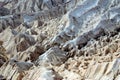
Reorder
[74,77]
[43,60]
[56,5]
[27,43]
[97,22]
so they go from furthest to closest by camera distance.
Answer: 1. [56,5]
2. [27,43]
3. [97,22]
4. [43,60]
5. [74,77]

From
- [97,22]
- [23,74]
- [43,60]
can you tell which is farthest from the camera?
[97,22]

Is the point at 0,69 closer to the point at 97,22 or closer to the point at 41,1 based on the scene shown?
the point at 97,22

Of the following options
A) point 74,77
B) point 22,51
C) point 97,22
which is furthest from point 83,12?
point 74,77

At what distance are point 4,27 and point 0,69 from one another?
39.4ft

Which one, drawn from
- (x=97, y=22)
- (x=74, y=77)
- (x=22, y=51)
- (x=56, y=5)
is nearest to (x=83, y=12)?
(x=97, y=22)

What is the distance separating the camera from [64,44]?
24.3 m

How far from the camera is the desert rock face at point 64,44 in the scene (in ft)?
58.3

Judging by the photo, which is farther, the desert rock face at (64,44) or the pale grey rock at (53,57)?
the pale grey rock at (53,57)

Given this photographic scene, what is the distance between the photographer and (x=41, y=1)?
38.2 meters

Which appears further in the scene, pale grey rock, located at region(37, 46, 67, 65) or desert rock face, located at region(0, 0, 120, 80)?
pale grey rock, located at region(37, 46, 67, 65)

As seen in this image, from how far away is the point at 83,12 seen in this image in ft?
90.8

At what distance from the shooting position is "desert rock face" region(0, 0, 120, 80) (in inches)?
699

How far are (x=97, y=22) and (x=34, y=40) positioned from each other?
4514 millimetres

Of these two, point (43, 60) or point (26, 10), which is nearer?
point (43, 60)
